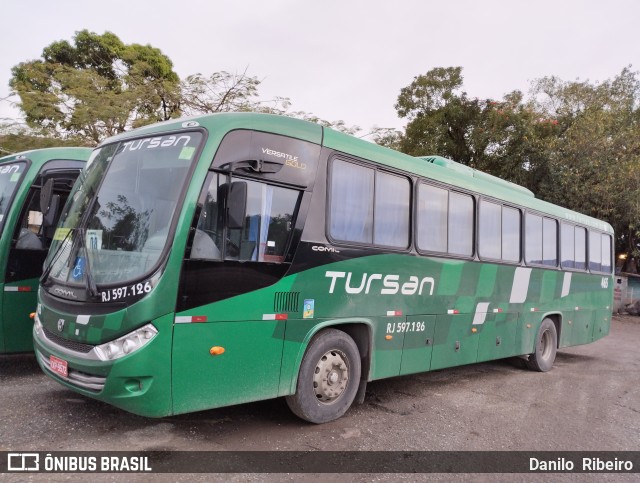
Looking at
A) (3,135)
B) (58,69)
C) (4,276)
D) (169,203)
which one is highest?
(58,69)

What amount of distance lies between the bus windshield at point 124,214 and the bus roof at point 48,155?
224cm

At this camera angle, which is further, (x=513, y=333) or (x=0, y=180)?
(x=513, y=333)

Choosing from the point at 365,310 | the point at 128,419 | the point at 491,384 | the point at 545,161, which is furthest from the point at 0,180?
the point at 545,161

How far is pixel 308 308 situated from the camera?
16.5 feet

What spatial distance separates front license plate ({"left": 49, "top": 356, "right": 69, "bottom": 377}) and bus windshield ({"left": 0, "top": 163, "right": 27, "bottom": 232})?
9.00ft

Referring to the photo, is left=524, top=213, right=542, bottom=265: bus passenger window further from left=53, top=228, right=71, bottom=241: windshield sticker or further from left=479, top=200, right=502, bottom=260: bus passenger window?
left=53, top=228, right=71, bottom=241: windshield sticker

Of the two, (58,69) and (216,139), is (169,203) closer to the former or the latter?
(216,139)

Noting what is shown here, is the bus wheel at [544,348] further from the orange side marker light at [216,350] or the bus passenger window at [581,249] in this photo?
the orange side marker light at [216,350]

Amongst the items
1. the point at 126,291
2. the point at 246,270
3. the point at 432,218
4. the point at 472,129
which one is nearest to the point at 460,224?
the point at 432,218

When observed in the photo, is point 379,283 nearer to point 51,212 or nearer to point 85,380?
point 85,380

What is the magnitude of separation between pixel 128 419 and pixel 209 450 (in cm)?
110

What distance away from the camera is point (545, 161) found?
20.1m

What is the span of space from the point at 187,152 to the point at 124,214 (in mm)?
773

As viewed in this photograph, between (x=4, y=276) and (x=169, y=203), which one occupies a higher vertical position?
(x=169, y=203)
